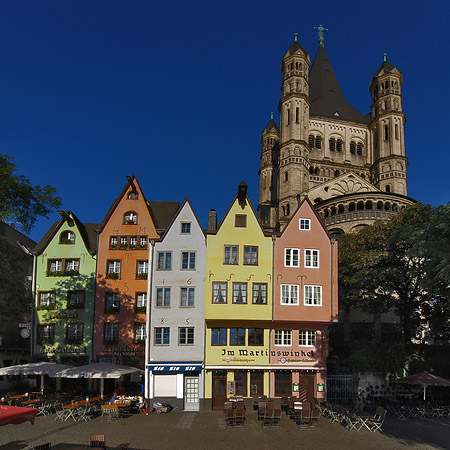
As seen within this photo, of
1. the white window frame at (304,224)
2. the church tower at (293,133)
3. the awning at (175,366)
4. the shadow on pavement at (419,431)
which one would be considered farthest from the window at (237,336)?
the church tower at (293,133)

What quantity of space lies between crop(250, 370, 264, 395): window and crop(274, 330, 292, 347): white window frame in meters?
2.32

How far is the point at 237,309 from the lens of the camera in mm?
31609

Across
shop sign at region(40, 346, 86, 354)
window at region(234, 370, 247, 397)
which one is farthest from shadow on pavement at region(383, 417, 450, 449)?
shop sign at region(40, 346, 86, 354)

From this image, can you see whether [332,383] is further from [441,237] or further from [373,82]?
[373,82]

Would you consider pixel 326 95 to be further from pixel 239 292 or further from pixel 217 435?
pixel 217 435

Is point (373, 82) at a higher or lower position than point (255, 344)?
higher

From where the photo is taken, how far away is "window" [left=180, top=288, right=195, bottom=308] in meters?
32.5

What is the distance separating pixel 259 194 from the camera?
93.9 m

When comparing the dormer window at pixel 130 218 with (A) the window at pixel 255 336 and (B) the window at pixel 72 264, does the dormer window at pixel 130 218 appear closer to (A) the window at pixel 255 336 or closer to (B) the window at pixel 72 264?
(B) the window at pixel 72 264

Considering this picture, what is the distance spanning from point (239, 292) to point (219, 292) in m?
1.37

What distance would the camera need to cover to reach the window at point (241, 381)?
31.2m

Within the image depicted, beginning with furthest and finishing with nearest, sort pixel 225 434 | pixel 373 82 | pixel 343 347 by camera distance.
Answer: pixel 373 82
pixel 343 347
pixel 225 434

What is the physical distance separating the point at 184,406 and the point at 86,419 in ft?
23.5

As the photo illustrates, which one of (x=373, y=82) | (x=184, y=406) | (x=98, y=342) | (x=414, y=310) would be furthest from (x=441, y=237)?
(x=373, y=82)
